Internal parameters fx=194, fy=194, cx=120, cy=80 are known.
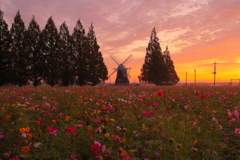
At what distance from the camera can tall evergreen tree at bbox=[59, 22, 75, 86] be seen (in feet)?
106

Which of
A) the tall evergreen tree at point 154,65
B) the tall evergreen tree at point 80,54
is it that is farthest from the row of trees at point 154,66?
the tall evergreen tree at point 80,54

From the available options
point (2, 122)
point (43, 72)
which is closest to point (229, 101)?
point (2, 122)

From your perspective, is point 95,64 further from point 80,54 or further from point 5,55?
point 5,55

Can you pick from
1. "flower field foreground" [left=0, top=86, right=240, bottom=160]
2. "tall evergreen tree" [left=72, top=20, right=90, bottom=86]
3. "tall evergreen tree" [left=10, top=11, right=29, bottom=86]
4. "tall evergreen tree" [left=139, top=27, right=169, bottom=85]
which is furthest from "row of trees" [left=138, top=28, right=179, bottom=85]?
"flower field foreground" [left=0, top=86, right=240, bottom=160]

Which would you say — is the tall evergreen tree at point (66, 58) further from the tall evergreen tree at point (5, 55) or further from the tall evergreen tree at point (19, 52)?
the tall evergreen tree at point (5, 55)

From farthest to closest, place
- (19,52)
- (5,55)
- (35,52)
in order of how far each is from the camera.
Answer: (35,52) → (19,52) → (5,55)

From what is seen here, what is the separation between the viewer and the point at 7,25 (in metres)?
27.8

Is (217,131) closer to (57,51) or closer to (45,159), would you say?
(45,159)

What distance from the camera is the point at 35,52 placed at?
3023 centimetres

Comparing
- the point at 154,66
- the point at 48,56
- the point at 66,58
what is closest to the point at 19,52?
the point at 48,56

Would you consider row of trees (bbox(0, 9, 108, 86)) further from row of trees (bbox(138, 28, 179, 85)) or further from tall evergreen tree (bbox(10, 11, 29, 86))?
row of trees (bbox(138, 28, 179, 85))

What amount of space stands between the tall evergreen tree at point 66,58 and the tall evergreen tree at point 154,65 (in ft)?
52.9

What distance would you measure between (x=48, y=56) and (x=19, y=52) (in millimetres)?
4170

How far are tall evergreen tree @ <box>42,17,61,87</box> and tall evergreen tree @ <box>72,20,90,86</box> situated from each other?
11.1ft
